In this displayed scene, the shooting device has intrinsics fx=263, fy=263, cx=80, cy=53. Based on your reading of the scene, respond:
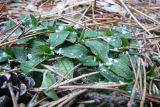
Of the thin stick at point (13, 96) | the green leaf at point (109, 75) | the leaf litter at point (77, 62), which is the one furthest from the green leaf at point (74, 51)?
the thin stick at point (13, 96)

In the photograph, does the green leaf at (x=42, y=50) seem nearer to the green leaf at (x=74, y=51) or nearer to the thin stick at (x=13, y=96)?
the green leaf at (x=74, y=51)

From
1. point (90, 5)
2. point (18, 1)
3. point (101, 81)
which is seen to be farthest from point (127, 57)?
point (18, 1)

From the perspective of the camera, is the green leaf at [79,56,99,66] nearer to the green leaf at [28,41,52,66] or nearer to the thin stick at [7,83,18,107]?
the green leaf at [28,41,52,66]

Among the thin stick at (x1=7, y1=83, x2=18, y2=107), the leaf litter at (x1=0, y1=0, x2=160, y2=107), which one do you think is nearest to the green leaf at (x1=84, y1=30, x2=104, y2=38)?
the leaf litter at (x1=0, y1=0, x2=160, y2=107)

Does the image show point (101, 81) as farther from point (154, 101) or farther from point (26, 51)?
point (26, 51)

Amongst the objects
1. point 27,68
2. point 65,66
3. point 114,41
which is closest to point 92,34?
point 114,41

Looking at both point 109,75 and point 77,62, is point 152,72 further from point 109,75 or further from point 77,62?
point 77,62
